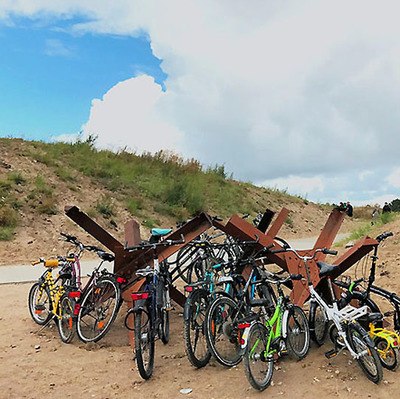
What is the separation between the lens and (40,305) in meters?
5.71

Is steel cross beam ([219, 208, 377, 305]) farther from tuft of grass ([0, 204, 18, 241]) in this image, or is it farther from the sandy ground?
tuft of grass ([0, 204, 18, 241])

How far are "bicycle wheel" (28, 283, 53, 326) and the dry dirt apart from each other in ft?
1.25

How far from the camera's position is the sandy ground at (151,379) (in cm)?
374

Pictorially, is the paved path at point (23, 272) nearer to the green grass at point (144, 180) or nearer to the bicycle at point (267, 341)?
the green grass at point (144, 180)

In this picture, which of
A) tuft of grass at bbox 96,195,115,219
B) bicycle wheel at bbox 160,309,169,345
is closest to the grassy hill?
tuft of grass at bbox 96,195,115,219

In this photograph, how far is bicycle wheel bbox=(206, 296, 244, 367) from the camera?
404cm

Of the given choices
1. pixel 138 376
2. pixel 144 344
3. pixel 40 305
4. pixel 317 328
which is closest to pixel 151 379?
pixel 138 376

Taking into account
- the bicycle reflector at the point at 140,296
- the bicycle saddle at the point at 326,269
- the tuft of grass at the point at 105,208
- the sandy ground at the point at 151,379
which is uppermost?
the tuft of grass at the point at 105,208

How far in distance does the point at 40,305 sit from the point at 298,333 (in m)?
3.30

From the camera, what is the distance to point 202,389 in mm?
3809

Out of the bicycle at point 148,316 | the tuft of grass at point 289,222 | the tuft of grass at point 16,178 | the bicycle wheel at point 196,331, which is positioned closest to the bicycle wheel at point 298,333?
the bicycle wheel at point 196,331

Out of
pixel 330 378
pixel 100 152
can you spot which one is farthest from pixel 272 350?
pixel 100 152

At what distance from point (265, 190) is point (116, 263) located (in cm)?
2316

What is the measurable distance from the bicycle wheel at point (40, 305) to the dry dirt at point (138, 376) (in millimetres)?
382
